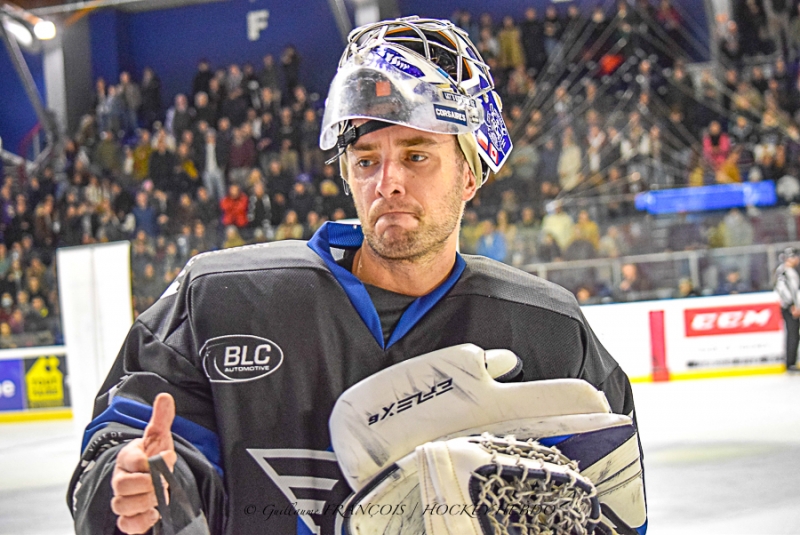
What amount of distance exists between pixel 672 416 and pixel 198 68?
9421 millimetres

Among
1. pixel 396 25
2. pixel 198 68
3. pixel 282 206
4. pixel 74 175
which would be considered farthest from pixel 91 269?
pixel 198 68

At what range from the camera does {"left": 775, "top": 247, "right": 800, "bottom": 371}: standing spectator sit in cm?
748

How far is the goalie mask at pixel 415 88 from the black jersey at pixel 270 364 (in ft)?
0.80

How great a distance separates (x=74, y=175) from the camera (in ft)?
36.3

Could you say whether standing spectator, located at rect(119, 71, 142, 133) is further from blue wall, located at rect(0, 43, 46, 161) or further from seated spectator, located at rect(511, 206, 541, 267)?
seated spectator, located at rect(511, 206, 541, 267)

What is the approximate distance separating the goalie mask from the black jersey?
245 mm

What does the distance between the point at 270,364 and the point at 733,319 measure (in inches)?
277

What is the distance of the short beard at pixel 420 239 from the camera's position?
138 centimetres

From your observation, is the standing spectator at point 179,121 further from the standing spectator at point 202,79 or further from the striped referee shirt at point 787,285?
the striped referee shirt at point 787,285

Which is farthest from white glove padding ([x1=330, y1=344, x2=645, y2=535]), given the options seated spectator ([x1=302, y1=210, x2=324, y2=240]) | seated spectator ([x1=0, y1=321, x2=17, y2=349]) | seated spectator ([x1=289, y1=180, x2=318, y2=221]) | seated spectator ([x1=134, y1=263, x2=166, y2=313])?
seated spectator ([x1=0, y1=321, x2=17, y2=349])

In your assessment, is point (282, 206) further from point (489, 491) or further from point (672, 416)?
point (489, 491)

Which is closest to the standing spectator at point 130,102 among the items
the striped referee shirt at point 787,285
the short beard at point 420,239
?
the striped referee shirt at point 787,285

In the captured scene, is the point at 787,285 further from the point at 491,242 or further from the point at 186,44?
the point at 186,44

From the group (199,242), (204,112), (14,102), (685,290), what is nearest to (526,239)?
(685,290)
